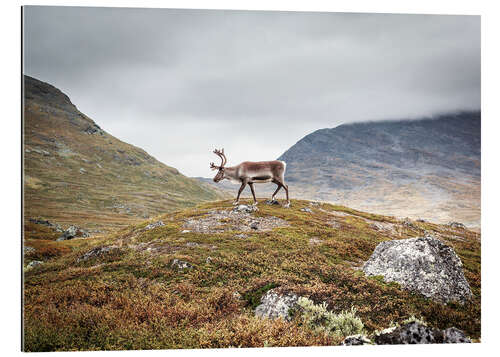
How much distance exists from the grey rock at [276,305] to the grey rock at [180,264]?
133 inches

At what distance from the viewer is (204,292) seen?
944cm

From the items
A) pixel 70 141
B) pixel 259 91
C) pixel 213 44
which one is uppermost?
pixel 70 141

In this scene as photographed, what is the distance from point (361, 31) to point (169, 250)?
46.9ft

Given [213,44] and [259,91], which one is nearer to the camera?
[213,44]

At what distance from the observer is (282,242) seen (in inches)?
539

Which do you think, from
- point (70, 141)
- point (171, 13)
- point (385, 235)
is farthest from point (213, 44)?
point (70, 141)

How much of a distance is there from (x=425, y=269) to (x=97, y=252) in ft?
43.4

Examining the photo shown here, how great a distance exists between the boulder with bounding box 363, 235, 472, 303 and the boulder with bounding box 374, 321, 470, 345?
1511 millimetres

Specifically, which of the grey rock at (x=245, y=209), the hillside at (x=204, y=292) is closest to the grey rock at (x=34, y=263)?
the hillside at (x=204, y=292)

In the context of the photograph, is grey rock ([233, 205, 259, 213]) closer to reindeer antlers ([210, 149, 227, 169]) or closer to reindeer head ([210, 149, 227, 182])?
reindeer head ([210, 149, 227, 182])

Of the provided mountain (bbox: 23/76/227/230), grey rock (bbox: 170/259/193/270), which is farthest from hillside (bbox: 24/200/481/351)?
mountain (bbox: 23/76/227/230)

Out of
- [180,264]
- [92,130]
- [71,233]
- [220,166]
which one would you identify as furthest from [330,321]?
[92,130]

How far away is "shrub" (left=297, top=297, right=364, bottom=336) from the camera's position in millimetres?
8078

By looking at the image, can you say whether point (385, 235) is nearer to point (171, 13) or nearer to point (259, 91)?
point (259, 91)
